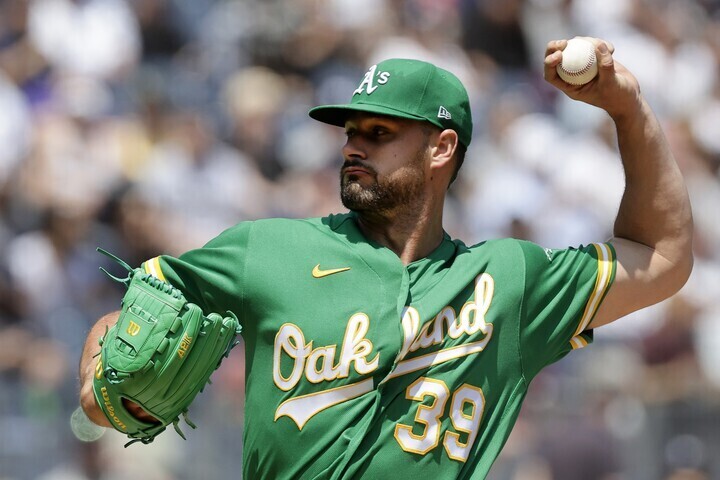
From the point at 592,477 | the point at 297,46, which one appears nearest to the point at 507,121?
the point at 297,46

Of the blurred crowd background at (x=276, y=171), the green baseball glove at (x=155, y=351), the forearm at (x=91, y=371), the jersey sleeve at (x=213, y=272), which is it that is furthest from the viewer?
the blurred crowd background at (x=276, y=171)

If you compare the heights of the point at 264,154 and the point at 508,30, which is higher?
the point at 508,30

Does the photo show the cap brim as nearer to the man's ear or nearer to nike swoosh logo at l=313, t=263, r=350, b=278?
the man's ear

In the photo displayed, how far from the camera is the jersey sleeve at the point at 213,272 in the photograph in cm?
330

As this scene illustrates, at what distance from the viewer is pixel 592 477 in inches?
Result: 272

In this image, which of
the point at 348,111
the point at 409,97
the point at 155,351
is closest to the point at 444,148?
the point at 409,97

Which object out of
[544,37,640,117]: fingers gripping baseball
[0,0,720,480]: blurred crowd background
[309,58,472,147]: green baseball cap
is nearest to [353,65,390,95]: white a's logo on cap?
[309,58,472,147]: green baseball cap

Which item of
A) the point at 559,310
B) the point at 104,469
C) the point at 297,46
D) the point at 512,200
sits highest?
the point at 559,310

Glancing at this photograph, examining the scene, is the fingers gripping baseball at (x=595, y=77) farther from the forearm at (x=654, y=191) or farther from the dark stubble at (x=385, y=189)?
the dark stubble at (x=385, y=189)

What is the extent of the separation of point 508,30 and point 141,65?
2622mm

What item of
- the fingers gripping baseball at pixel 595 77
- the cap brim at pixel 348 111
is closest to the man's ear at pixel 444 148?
the cap brim at pixel 348 111

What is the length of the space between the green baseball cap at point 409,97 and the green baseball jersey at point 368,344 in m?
0.38

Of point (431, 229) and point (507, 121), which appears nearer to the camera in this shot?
point (431, 229)

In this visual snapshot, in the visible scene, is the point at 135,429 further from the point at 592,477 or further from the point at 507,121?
the point at 507,121
